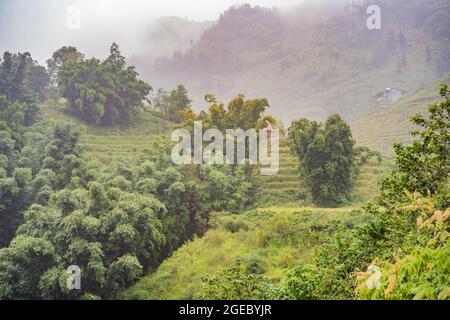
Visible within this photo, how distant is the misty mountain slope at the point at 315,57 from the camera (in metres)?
53.2

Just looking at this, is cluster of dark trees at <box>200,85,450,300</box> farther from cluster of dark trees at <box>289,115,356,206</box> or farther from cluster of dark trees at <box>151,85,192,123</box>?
cluster of dark trees at <box>151,85,192,123</box>

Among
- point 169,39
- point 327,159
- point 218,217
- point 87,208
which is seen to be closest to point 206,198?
point 218,217

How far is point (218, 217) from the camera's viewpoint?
50.6 ft

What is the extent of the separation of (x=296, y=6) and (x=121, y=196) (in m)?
68.7

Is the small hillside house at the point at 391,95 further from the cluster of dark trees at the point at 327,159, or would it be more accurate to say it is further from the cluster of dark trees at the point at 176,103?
the cluster of dark trees at the point at 327,159

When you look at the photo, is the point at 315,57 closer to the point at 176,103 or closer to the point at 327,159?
the point at 176,103

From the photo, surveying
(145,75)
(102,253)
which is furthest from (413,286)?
(145,75)

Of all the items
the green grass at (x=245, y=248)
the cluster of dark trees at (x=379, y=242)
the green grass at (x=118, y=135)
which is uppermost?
the green grass at (x=118, y=135)

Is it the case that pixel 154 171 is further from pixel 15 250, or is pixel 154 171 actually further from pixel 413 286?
pixel 413 286

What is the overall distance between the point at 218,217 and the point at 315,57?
52.2 meters

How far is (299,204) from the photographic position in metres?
18.3

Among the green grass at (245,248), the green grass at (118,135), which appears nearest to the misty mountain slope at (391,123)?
the green grass at (118,135)

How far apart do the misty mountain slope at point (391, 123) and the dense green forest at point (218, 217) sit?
30.9ft

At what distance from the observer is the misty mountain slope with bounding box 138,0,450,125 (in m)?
53.2
